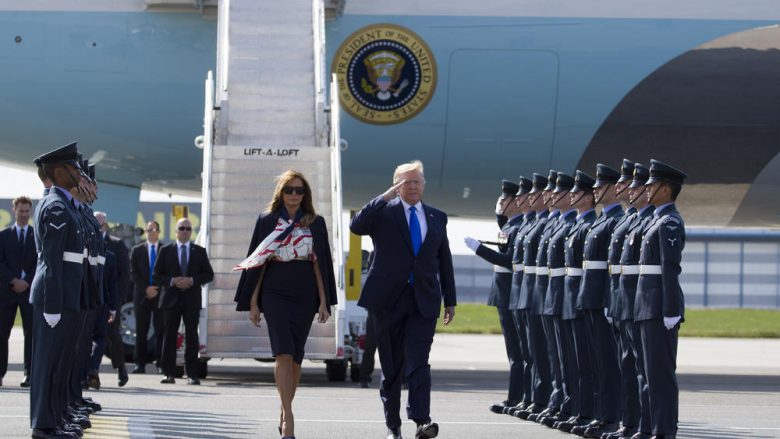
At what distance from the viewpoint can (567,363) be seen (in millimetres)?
10945

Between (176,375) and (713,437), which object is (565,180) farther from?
(176,375)

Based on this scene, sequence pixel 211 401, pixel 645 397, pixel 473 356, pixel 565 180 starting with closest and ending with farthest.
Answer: pixel 645 397, pixel 565 180, pixel 211 401, pixel 473 356

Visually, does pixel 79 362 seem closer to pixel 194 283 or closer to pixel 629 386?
pixel 629 386

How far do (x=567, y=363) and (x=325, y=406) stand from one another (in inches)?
86.5

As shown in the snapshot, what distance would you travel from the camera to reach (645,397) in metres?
9.46

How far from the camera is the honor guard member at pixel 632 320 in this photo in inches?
376

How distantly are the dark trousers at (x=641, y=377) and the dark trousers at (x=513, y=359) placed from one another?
229cm

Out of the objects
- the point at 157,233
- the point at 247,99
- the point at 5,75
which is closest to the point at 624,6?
the point at 247,99

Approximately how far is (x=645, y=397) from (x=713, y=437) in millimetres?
909

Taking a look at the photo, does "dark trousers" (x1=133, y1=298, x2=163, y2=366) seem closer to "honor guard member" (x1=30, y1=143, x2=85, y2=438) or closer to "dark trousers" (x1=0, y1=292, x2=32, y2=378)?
"dark trousers" (x1=0, y1=292, x2=32, y2=378)

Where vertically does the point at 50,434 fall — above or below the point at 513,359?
below

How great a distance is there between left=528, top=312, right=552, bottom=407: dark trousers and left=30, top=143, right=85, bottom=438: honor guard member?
3906mm

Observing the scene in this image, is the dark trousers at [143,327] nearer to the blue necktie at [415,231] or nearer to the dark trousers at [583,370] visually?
the dark trousers at [583,370]

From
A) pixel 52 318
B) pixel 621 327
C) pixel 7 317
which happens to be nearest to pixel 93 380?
pixel 7 317
